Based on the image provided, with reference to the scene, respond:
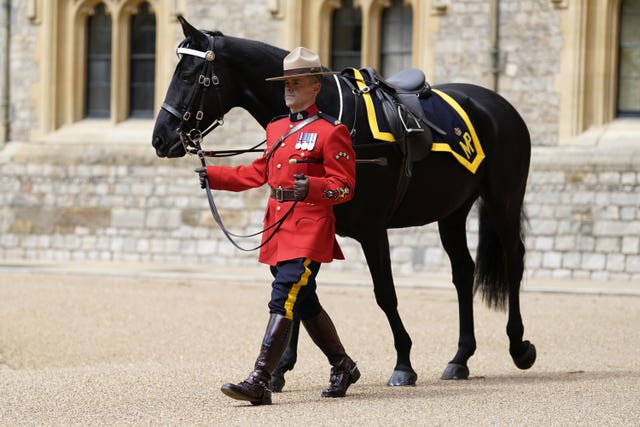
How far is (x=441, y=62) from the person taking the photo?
16094 millimetres

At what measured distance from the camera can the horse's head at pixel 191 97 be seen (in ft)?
20.5

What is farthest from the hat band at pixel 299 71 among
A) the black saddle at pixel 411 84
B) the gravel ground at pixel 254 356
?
the gravel ground at pixel 254 356

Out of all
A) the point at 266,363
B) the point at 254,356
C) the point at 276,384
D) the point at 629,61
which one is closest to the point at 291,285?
the point at 266,363

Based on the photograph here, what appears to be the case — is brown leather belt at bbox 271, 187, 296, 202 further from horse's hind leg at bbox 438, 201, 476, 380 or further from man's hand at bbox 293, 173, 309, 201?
horse's hind leg at bbox 438, 201, 476, 380

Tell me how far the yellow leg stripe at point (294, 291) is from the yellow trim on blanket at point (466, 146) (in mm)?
1409

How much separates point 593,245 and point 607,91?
1.96 m

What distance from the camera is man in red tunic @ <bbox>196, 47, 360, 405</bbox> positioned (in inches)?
224

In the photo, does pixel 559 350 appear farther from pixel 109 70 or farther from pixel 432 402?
pixel 109 70

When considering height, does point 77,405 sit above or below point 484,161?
below

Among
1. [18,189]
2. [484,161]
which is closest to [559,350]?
[484,161]

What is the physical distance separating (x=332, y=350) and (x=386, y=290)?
548mm

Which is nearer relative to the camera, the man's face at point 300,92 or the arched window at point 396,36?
the man's face at point 300,92

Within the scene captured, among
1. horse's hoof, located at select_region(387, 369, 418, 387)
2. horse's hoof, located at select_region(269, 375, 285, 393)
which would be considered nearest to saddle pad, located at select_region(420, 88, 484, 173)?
horse's hoof, located at select_region(387, 369, 418, 387)

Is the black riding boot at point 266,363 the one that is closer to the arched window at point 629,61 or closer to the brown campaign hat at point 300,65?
the brown campaign hat at point 300,65
